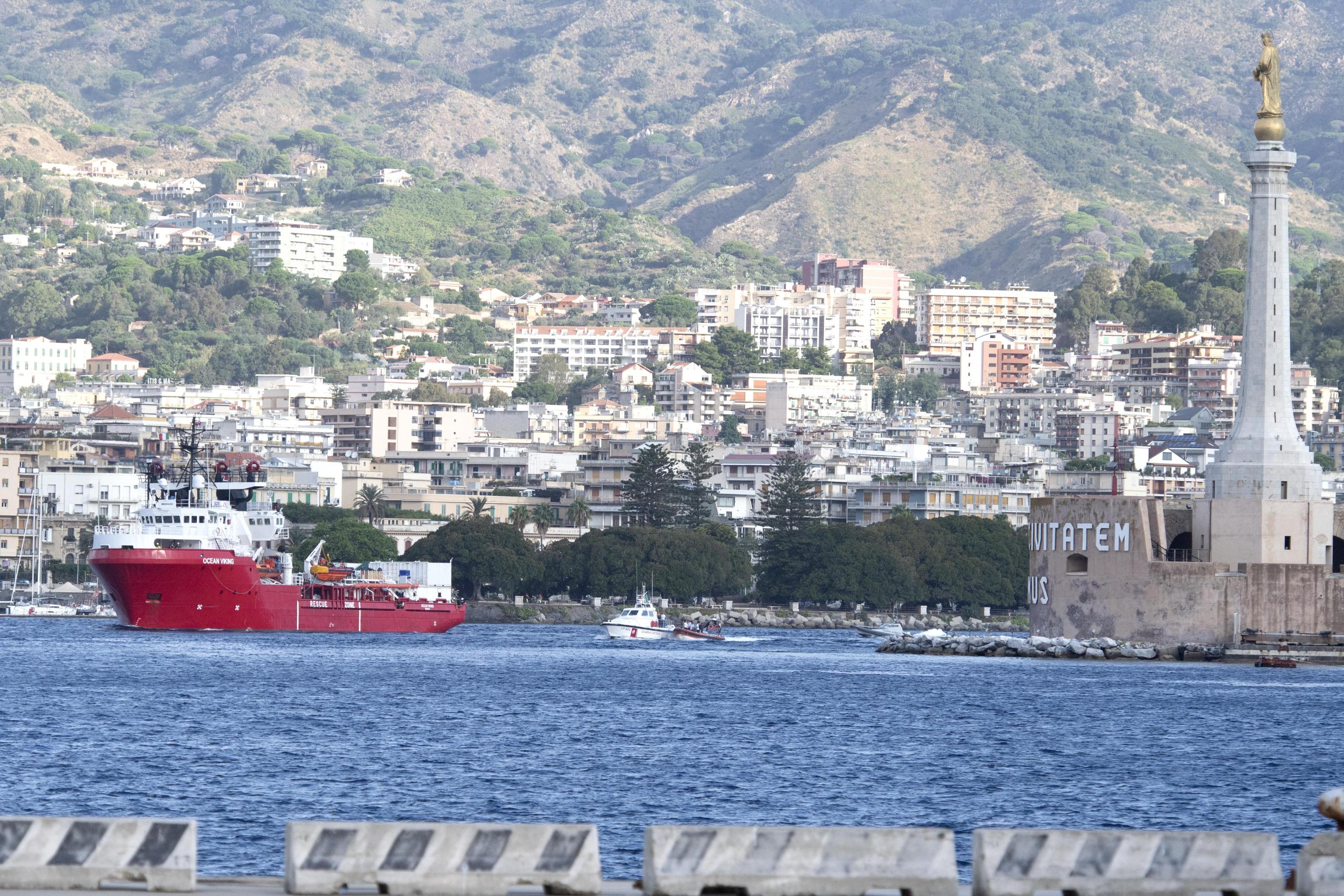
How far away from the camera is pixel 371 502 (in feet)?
484

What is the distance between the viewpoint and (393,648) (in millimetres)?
90500

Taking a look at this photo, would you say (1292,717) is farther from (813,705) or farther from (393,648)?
(393,648)

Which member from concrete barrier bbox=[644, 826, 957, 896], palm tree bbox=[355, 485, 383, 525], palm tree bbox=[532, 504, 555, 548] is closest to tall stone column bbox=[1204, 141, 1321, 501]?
concrete barrier bbox=[644, 826, 957, 896]

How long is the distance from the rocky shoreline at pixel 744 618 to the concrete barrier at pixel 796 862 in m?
96.1

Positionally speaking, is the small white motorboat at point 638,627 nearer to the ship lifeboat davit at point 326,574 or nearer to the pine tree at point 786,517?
the ship lifeboat davit at point 326,574

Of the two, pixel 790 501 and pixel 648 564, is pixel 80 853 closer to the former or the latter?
pixel 648 564

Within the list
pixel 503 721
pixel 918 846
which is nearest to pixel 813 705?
pixel 503 721

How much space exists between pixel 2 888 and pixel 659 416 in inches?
6851

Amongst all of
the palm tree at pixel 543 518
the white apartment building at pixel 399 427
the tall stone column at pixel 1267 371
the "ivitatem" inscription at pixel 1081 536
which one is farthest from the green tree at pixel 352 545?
the tall stone column at pixel 1267 371

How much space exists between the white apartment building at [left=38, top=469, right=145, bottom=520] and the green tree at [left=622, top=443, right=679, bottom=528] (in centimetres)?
2670

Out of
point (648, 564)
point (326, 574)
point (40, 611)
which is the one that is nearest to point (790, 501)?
point (648, 564)

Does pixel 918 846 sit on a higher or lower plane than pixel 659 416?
lower

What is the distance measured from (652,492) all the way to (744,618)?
18784 millimetres

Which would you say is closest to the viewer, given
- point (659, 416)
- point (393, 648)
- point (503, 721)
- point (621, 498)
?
point (503, 721)
